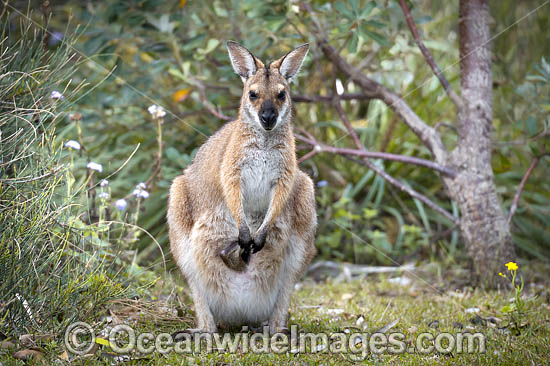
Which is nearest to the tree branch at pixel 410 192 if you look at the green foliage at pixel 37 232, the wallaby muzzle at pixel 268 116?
the wallaby muzzle at pixel 268 116

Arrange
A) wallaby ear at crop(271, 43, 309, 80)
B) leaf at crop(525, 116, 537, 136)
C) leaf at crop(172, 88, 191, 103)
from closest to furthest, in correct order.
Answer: wallaby ear at crop(271, 43, 309, 80) < leaf at crop(525, 116, 537, 136) < leaf at crop(172, 88, 191, 103)

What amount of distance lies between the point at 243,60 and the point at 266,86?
0.28 m

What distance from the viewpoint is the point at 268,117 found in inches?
129

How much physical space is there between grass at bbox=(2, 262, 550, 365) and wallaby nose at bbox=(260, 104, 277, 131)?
118cm

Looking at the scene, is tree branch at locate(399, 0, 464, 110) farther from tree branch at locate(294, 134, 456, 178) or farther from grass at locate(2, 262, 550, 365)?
grass at locate(2, 262, 550, 365)

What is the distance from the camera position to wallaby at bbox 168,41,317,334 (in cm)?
335

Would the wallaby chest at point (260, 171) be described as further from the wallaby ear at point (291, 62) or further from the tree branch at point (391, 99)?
the tree branch at point (391, 99)

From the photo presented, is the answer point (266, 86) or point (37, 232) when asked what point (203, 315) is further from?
point (266, 86)

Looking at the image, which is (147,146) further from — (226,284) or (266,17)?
(226,284)

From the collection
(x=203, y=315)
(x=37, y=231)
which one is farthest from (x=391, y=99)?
(x=37, y=231)

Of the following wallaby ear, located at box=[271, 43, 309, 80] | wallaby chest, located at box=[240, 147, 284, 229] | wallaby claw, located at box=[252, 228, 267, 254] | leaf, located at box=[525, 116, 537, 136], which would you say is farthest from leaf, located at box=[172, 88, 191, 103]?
leaf, located at box=[525, 116, 537, 136]

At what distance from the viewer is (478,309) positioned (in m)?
3.97

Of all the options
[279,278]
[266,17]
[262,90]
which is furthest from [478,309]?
[266,17]

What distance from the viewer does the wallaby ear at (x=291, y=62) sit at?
3.52m
